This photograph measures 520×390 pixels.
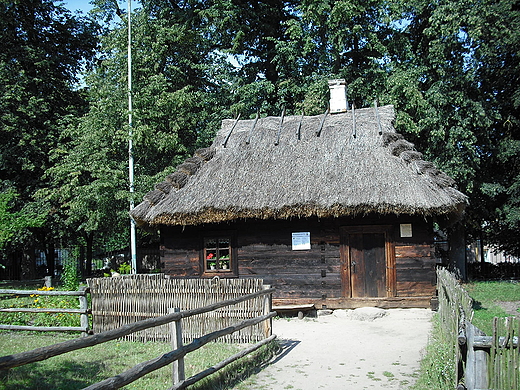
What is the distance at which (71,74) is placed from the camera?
27.2m

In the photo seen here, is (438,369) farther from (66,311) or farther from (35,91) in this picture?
(35,91)

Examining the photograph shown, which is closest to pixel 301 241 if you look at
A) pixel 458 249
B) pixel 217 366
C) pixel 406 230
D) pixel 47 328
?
pixel 406 230

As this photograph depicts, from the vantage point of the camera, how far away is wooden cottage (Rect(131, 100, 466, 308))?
44.8 ft

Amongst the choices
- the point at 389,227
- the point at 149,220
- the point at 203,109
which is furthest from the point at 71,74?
the point at 389,227

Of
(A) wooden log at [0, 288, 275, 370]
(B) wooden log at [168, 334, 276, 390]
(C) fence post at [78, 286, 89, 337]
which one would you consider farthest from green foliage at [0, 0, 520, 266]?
(A) wooden log at [0, 288, 275, 370]

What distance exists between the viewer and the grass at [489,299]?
11662mm

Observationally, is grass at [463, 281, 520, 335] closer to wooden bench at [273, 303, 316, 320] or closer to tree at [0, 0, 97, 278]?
wooden bench at [273, 303, 316, 320]

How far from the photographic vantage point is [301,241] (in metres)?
14.4

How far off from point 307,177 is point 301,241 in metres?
1.73

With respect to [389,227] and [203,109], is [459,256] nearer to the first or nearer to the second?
[389,227]

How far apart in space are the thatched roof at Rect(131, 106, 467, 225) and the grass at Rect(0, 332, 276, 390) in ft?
15.9

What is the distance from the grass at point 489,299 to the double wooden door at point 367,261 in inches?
92.3

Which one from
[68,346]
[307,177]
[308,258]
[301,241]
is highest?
[307,177]

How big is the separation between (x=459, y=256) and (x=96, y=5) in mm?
19295
